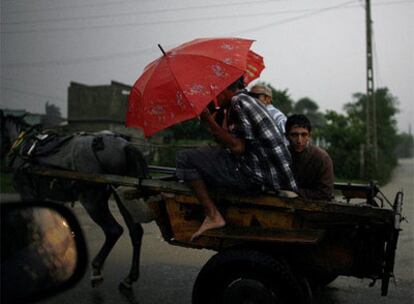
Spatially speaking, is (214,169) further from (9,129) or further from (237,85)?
(9,129)

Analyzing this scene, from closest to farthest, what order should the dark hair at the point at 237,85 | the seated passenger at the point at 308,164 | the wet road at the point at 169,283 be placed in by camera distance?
the dark hair at the point at 237,85 < the seated passenger at the point at 308,164 < the wet road at the point at 169,283

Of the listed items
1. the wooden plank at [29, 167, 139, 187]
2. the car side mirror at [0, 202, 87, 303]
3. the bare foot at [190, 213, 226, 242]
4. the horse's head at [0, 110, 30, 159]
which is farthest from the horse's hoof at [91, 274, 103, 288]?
the horse's head at [0, 110, 30, 159]

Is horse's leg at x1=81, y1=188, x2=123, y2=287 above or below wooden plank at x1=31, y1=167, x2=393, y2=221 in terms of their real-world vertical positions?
below

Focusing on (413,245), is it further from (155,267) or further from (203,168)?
(203,168)

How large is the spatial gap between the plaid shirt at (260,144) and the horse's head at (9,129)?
4.10m

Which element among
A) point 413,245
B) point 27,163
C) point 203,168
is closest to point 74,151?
point 27,163

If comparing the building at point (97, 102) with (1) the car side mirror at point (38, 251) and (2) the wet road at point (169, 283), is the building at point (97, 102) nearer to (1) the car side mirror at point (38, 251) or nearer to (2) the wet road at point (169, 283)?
(2) the wet road at point (169, 283)

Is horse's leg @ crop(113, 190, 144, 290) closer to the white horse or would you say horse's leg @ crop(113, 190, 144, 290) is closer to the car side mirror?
the white horse

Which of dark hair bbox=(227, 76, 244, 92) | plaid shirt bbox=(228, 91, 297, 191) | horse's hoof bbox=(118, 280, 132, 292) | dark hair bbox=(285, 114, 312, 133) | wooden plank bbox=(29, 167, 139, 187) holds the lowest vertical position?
horse's hoof bbox=(118, 280, 132, 292)

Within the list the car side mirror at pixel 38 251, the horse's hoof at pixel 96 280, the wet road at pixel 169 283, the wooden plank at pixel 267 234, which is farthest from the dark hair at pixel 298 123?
the horse's hoof at pixel 96 280

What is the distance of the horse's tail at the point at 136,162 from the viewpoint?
4547 mm

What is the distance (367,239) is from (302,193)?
0.59 meters

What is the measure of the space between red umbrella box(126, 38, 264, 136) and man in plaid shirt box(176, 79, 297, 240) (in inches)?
5.4

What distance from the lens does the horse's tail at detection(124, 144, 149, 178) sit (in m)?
4.55
